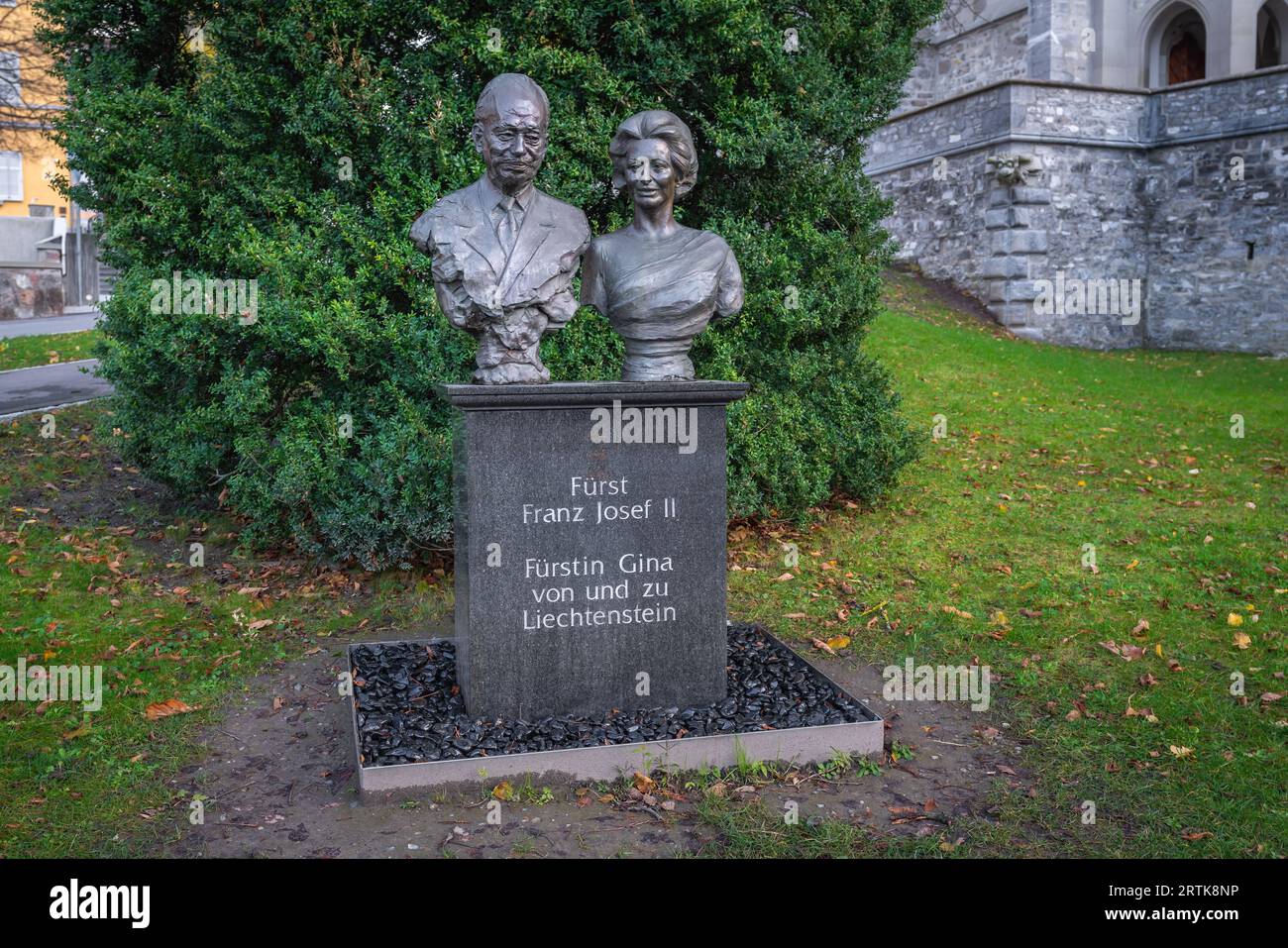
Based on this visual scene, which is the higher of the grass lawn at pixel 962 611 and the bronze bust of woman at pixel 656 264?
the bronze bust of woman at pixel 656 264

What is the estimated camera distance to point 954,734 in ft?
18.1

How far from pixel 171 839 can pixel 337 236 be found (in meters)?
4.63

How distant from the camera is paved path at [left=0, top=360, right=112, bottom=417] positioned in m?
11.8

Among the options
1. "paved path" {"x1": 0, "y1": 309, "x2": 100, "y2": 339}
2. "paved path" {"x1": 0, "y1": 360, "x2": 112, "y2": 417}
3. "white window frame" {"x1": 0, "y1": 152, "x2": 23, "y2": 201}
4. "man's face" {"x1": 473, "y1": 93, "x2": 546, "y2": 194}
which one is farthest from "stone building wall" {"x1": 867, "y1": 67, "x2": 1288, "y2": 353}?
"white window frame" {"x1": 0, "y1": 152, "x2": 23, "y2": 201}

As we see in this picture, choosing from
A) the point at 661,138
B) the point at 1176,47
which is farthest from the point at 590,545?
the point at 1176,47

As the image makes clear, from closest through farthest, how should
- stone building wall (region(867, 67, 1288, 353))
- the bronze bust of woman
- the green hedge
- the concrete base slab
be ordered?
the concrete base slab, the bronze bust of woman, the green hedge, stone building wall (region(867, 67, 1288, 353))

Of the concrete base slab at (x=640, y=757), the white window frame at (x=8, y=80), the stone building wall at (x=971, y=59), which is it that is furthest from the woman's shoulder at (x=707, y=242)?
the stone building wall at (x=971, y=59)

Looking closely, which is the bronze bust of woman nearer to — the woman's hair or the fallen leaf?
the woman's hair

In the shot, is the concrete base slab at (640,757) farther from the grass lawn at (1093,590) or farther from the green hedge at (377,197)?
the green hedge at (377,197)

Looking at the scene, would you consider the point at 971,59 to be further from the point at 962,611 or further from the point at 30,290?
the point at 962,611

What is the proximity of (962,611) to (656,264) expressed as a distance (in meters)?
3.40

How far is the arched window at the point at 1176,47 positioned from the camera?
2488 centimetres

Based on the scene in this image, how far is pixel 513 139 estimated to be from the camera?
5.17 metres

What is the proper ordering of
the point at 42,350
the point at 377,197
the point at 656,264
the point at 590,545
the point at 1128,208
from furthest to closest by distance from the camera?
the point at 1128,208
the point at 42,350
the point at 377,197
the point at 656,264
the point at 590,545
